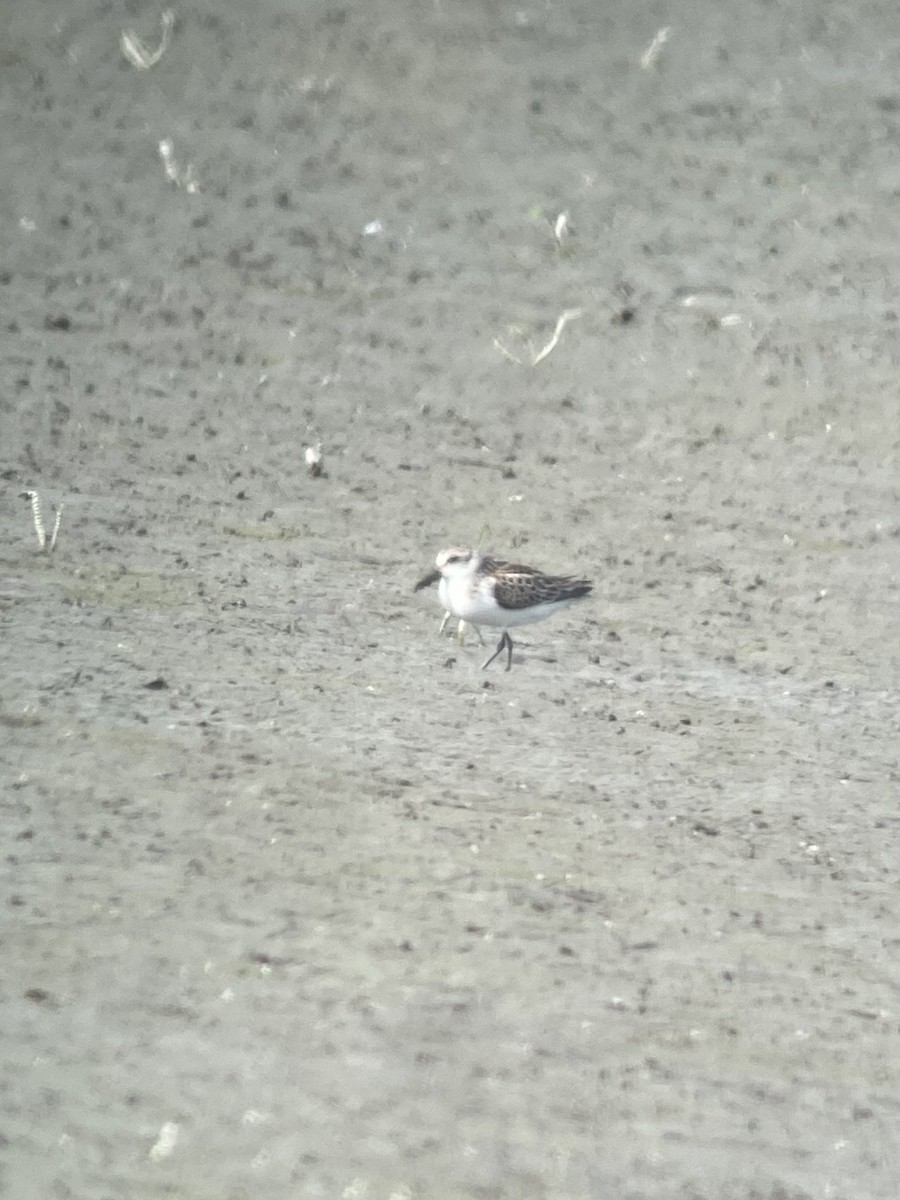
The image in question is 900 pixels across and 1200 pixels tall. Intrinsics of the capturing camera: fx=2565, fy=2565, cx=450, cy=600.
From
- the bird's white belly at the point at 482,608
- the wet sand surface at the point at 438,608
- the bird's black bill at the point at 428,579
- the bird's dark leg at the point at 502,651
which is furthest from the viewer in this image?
the bird's black bill at the point at 428,579

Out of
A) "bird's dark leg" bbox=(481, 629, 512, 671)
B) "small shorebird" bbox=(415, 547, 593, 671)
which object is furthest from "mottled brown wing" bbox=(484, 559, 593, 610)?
"bird's dark leg" bbox=(481, 629, 512, 671)

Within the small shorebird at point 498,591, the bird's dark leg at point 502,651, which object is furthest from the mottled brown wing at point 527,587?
the bird's dark leg at point 502,651

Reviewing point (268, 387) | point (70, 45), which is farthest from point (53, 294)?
point (70, 45)

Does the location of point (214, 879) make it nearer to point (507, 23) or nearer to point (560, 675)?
point (560, 675)

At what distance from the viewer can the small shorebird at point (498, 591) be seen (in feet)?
29.3

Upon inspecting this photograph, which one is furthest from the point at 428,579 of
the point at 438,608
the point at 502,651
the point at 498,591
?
the point at 498,591

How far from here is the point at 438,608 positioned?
9648 millimetres

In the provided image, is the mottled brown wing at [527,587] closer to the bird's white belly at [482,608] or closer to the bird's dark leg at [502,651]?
the bird's white belly at [482,608]

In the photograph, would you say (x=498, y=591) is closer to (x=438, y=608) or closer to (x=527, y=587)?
(x=527, y=587)

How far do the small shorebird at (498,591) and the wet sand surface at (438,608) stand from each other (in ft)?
0.58

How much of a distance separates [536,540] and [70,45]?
5452mm

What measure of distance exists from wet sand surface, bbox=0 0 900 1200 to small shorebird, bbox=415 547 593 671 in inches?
7.0

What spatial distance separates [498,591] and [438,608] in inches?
28.7

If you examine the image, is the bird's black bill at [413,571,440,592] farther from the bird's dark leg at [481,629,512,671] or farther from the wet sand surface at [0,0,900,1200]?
the bird's dark leg at [481,629,512,671]
